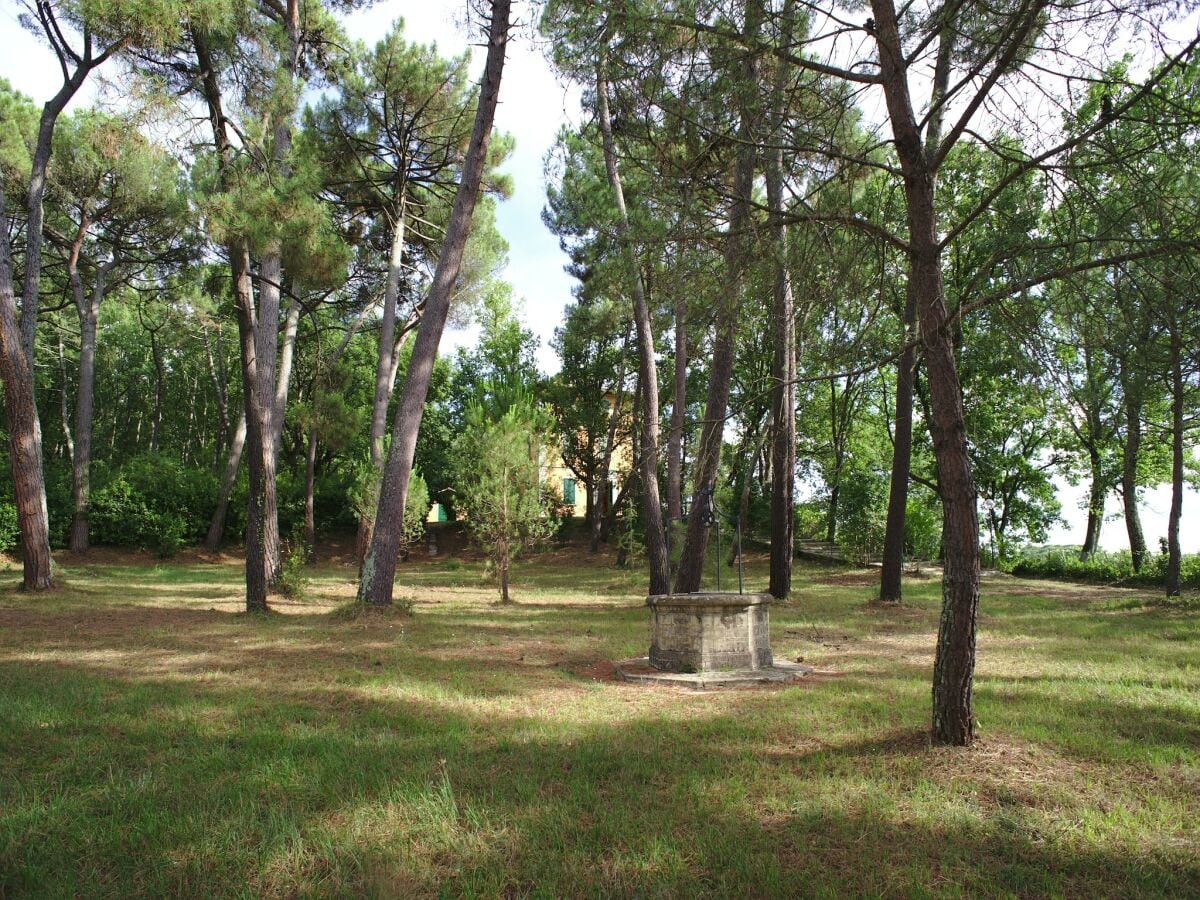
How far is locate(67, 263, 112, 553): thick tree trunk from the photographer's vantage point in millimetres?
18219

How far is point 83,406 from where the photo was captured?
61.2 ft

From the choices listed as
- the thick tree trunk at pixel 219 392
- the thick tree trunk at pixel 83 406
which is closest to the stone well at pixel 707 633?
the thick tree trunk at pixel 83 406

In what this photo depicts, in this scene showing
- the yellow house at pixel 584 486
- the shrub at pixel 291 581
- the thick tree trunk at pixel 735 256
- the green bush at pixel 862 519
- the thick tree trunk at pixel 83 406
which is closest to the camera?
the thick tree trunk at pixel 735 256

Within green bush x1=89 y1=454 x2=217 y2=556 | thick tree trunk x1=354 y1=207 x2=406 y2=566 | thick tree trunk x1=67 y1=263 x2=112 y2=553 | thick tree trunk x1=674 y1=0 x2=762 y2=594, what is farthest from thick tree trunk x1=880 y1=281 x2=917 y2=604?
green bush x1=89 y1=454 x2=217 y2=556

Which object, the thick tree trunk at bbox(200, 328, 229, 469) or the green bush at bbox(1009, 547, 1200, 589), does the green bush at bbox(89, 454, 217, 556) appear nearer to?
the thick tree trunk at bbox(200, 328, 229, 469)

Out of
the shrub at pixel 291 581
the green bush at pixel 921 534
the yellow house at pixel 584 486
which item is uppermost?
the yellow house at pixel 584 486

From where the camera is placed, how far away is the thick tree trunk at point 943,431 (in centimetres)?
375

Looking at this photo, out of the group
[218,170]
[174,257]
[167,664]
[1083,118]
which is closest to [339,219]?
[218,170]

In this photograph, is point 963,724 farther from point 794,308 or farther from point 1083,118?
point 1083,118

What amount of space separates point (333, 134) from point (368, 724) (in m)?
12.5

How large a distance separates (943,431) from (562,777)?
267 cm

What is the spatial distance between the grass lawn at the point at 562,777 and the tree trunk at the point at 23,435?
453cm

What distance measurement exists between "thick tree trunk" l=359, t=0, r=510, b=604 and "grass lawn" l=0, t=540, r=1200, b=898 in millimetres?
2322

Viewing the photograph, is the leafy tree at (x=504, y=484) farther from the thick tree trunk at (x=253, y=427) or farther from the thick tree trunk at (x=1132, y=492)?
the thick tree trunk at (x=1132, y=492)
